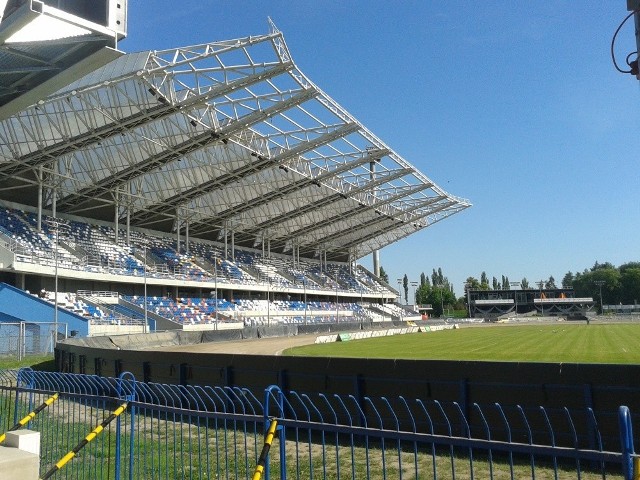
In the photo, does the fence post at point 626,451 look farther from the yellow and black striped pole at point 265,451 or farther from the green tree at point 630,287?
the green tree at point 630,287

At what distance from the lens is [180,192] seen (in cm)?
5631

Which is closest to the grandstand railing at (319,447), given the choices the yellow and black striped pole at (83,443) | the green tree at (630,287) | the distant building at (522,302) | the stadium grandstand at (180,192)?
the yellow and black striped pole at (83,443)

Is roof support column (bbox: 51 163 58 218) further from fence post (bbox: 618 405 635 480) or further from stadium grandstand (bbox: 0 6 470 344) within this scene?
fence post (bbox: 618 405 635 480)

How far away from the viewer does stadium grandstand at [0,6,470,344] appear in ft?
124

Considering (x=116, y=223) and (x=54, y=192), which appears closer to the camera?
(x=54, y=192)

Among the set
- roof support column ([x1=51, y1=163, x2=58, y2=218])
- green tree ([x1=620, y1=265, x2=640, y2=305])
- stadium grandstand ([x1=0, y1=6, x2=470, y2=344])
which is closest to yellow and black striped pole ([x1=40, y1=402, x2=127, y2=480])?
stadium grandstand ([x1=0, y1=6, x2=470, y2=344])

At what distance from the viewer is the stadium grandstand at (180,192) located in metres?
37.7

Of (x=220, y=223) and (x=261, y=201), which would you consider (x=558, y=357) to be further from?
(x=220, y=223)

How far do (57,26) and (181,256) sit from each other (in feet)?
195

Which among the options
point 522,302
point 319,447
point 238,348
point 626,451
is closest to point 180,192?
point 238,348

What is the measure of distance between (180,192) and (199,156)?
603 centimetres

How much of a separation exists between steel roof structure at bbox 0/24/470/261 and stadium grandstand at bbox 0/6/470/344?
14cm

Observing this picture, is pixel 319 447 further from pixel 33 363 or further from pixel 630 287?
pixel 630 287

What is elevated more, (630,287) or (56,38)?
(56,38)
